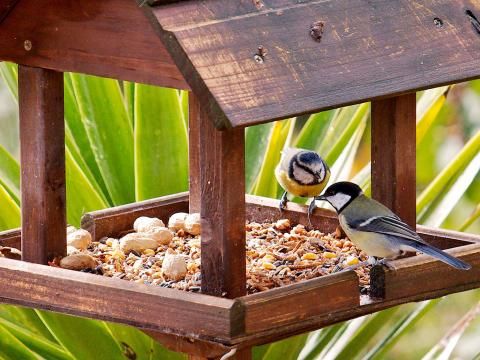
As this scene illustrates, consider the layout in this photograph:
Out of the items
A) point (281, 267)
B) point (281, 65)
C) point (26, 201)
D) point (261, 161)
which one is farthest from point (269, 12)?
point (261, 161)

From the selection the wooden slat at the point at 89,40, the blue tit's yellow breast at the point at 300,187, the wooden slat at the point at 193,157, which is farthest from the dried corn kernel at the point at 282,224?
the wooden slat at the point at 89,40

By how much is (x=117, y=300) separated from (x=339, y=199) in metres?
0.77

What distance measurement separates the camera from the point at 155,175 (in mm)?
3980

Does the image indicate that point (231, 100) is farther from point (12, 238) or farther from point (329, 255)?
point (12, 238)

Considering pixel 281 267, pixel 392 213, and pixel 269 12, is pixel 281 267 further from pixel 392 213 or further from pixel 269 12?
pixel 269 12

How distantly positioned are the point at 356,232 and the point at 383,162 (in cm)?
19

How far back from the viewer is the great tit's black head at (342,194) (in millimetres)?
3328

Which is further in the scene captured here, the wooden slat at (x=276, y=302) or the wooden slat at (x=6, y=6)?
the wooden slat at (x=6, y=6)

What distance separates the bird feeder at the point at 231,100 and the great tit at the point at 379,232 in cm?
7

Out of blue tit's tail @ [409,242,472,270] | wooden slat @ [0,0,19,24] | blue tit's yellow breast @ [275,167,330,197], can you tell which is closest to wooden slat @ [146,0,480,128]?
blue tit's tail @ [409,242,472,270]

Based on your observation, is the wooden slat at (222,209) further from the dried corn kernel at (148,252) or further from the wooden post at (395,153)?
the wooden post at (395,153)

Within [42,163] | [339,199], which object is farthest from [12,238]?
[339,199]

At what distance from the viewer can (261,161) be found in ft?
14.3

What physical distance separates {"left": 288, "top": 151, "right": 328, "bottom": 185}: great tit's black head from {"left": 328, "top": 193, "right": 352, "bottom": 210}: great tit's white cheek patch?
278 mm
